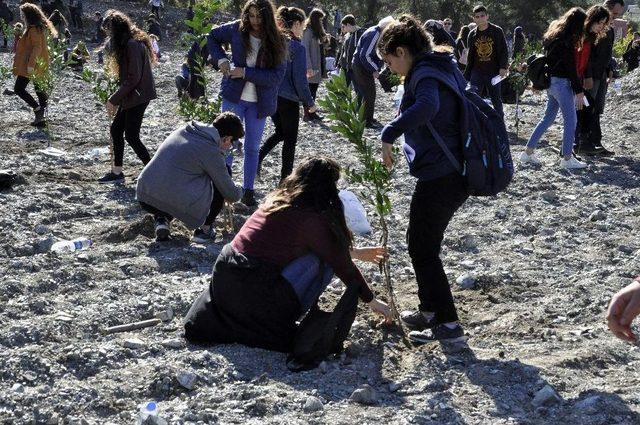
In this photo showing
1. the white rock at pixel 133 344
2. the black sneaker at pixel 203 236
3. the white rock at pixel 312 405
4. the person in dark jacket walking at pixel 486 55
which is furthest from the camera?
the person in dark jacket walking at pixel 486 55

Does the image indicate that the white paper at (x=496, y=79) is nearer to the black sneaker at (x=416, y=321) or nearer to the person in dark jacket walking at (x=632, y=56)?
the black sneaker at (x=416, y=321)

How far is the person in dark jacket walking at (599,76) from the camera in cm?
1078

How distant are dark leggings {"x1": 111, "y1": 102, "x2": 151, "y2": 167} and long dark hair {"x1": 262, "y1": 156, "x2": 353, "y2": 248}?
4376mm

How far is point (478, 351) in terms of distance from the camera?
5.38 m

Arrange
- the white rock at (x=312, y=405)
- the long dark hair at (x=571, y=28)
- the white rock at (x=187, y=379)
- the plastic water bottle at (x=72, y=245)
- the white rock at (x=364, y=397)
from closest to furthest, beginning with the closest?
1. the white rock at (x=312, y=405)
2. the white rock at (x=364, y=397)
3. the white rock at (x=187, y=379)
4. the plastic water bottle at (x=72, y=245)
5. the long dark hair at (x=571, y=28)

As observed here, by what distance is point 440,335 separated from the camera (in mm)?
5422

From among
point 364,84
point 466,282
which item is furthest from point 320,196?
point 364,84

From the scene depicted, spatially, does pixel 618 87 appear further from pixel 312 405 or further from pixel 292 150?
pixel 312 405

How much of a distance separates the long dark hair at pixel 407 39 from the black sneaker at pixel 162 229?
2.92 m

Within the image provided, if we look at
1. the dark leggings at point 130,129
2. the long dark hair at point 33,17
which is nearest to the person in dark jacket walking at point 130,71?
the dark leggings at point 130,129

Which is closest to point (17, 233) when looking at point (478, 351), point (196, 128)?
point (196, 128)

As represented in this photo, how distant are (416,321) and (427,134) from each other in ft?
3.78

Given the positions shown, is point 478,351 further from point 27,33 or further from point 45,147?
point 27,33

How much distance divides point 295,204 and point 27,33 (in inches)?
333
